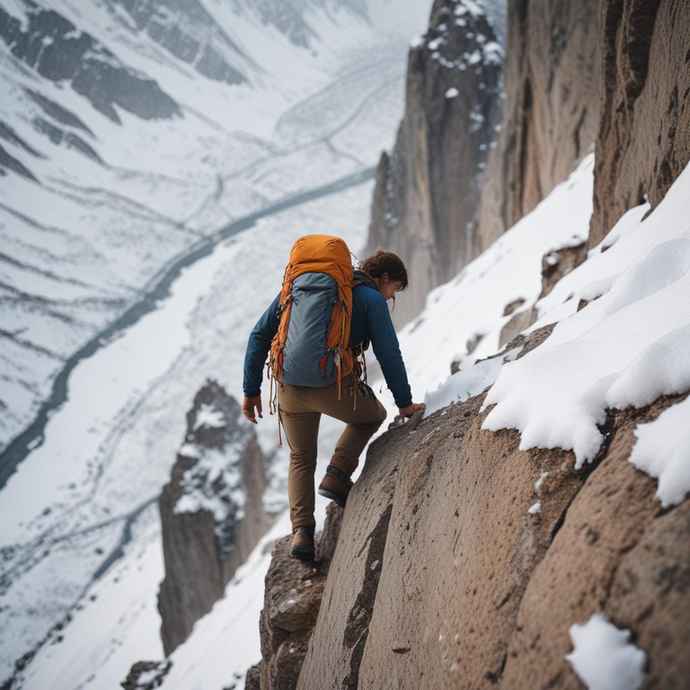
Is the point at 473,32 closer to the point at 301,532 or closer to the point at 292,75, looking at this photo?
the point at 301,532

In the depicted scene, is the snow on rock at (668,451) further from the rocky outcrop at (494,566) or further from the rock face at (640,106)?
the rock face at (640,106)

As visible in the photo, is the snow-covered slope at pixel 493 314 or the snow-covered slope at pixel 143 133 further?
the snow-covered slope at pixel 143 133

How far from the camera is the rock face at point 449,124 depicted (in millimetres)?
29219

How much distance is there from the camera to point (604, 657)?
1307 mm

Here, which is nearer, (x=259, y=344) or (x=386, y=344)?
(x=386, y=344)

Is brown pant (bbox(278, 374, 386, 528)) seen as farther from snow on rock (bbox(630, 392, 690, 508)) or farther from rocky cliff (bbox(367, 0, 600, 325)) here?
rocky cliff (bbox(367, 0, 600, 325))

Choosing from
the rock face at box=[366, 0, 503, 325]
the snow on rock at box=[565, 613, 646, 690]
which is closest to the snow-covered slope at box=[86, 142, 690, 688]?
the snow on rock at box=[565, 613, 646, 690]

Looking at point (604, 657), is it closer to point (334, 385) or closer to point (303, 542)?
point (334, 385)

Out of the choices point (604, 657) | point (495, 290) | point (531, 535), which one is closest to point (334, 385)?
point (531, 535)

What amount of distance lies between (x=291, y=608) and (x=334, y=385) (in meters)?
1.62

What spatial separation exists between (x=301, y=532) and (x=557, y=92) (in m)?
14.6

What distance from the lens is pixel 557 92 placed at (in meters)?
14.3

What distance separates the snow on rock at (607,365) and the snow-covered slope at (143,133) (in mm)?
56601

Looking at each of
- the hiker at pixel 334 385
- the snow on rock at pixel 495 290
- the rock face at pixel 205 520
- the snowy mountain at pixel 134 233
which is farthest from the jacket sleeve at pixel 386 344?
the snowy mountain at pixel 134 233
